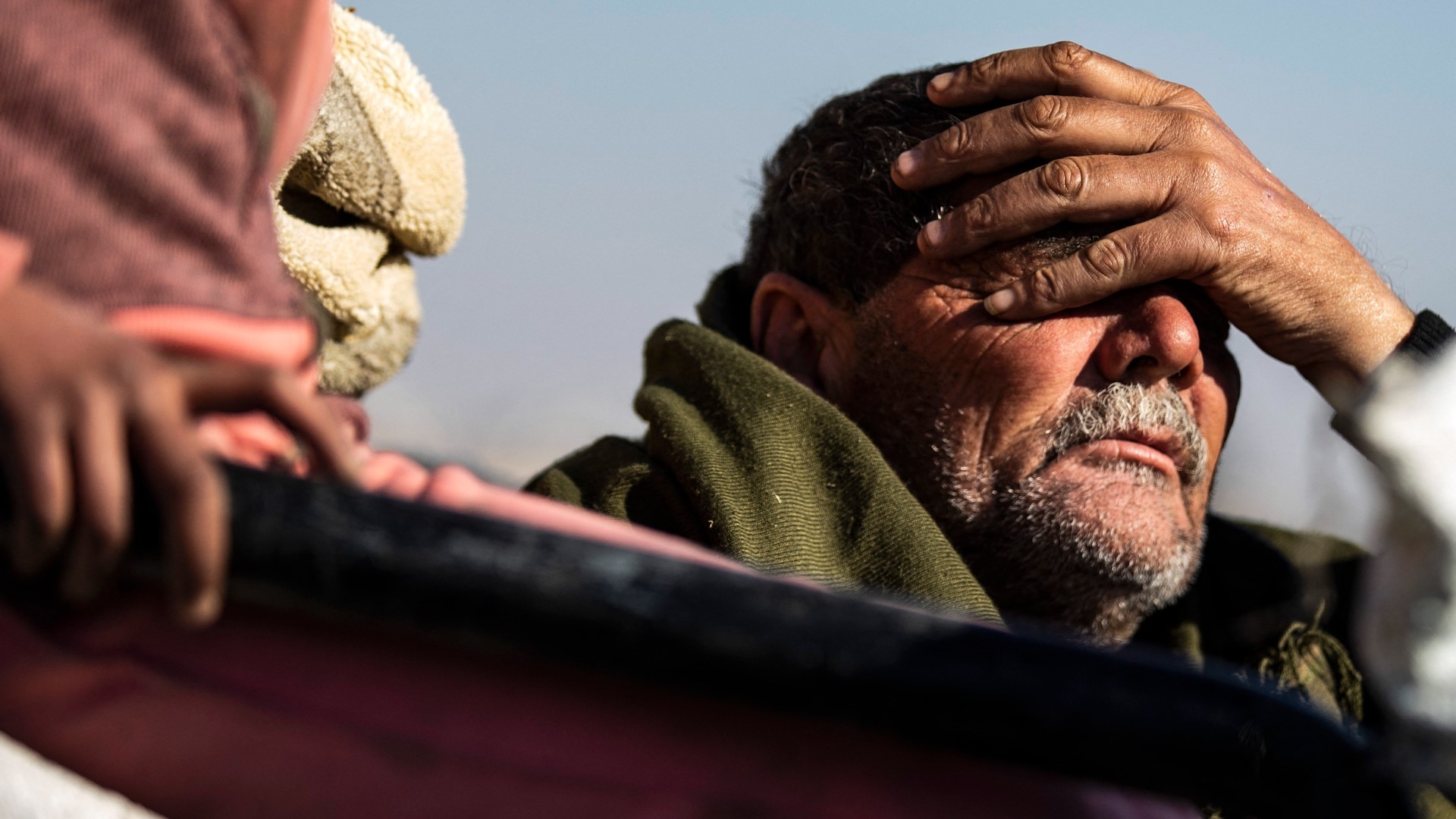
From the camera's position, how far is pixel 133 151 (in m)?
0.52

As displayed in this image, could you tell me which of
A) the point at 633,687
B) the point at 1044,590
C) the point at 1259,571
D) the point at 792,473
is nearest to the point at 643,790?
the point at 633,687

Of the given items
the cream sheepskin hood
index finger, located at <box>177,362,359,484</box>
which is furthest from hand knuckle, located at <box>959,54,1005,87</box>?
index finger, located at <box>177,362,359,484</box>

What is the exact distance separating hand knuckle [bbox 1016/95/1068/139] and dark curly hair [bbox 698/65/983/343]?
146 millimetres

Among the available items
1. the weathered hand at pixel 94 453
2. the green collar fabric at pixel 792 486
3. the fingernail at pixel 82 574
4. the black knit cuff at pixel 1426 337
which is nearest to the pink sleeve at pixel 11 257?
the weathered hand at pixel 94 453

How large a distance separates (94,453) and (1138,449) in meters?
1.58

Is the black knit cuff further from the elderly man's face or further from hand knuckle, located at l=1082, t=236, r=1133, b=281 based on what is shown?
hand knuckle, located at l=1082, t=236, r=1133, b=281

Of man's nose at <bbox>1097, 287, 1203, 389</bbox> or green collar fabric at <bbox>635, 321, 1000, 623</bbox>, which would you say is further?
man's nose at <bbox>1097, 287, 1203, 389</bbox>

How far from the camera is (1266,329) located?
71.4 inches

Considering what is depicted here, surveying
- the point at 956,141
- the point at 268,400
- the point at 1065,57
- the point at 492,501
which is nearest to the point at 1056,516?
the point at 956,141

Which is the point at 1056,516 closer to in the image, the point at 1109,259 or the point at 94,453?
the point at 1109,259

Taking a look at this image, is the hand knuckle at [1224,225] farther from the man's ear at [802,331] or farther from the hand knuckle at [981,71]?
the man's ear at [802,331]

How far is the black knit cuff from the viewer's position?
1816 millimetres

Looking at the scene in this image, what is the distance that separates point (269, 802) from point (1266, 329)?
5.52 feet

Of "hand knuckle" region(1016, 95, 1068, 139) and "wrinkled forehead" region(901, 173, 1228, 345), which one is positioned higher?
"hand knuckle" region(1016, 95, 1068, 139)
